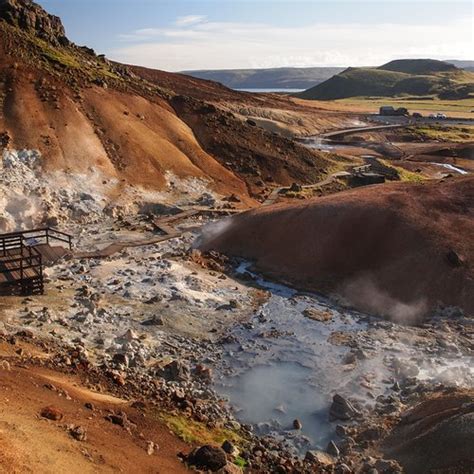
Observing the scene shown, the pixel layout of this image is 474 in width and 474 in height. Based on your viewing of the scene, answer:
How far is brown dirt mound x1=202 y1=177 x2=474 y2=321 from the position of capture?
87.5 ft

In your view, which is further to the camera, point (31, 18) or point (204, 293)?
point (31, 18)

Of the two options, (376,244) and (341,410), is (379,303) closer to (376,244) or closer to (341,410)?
(376,244)

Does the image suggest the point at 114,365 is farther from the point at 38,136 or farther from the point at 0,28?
the point at 0,28

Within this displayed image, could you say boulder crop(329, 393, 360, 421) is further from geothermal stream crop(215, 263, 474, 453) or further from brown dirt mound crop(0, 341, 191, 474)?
brown dirt mound crop(0, 341, 191, 474)

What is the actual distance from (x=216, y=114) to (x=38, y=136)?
63.0 feet

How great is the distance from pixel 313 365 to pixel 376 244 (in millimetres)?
9821

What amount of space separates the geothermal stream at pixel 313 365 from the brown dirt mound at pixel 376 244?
7.51 feet

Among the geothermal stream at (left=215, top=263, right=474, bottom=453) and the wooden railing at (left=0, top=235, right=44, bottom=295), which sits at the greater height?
the wooden railing at (left=0, top=235, right=44, bottom=295)

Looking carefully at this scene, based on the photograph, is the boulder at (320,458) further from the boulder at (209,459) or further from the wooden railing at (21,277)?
the wooden railing at (21,277)

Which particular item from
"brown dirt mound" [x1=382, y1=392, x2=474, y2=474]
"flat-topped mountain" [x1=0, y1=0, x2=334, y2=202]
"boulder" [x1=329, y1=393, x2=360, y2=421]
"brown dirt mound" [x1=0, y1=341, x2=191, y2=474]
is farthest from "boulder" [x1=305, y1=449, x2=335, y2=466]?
"flat-topped mountain" [x1=0, y1=0, x2=334, y2=202]

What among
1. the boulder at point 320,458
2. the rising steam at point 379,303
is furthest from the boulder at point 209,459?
the rising steam at point 379,303

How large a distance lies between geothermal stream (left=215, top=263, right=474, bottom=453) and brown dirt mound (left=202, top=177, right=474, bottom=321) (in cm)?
229

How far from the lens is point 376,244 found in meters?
29.3

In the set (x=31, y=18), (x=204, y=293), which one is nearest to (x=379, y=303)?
(x=204, y=293)
